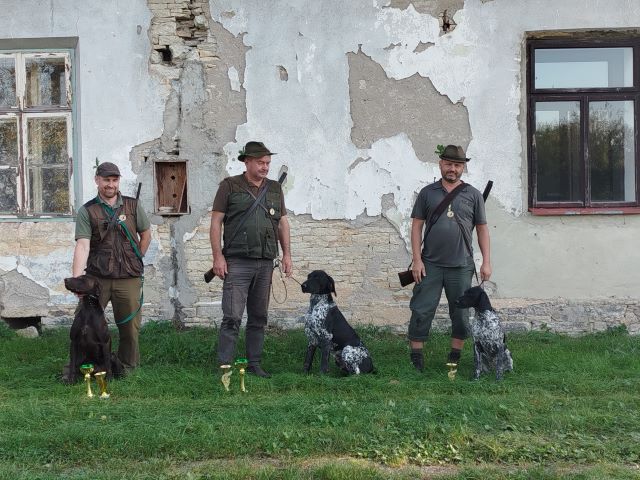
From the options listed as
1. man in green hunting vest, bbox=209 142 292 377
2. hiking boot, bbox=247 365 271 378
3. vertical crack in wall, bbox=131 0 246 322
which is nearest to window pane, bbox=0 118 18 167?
vertical crack in wall, bbox=131 0 246 322

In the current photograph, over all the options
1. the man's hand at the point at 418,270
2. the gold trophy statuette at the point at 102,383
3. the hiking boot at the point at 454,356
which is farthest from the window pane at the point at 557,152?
the gold trophy statuette at the point at 102,383

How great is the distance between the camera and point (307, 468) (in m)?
4.23

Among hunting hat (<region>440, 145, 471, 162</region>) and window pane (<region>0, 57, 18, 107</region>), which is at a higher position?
window pane (<region>0, 57, 18, 107</region>)

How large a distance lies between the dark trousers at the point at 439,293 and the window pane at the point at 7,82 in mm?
5258

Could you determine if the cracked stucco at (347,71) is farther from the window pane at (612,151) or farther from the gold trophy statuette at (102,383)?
the gold trophy statuette at (102,383)

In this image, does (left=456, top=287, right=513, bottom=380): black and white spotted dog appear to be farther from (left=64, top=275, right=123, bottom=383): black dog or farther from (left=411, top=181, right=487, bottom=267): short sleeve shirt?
(left=64, top=275, right=123, bottom=383): black dog

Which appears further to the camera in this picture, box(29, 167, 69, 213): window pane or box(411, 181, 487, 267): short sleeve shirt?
box(29, 167, 69, 213): window pane

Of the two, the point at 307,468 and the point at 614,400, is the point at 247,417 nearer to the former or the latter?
the point at 307,468

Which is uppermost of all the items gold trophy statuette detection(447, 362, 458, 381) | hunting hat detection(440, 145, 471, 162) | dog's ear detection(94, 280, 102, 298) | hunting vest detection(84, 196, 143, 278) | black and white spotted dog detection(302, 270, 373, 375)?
hunting hat detection(440, 145, 471, 162)

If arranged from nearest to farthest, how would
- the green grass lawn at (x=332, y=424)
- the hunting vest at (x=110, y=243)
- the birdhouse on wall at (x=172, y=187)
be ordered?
the green grass lawn at (x=332, y=424) < the hunting vest at (x=110, y=243) < the birdhouse on wall at (x=172, y=187)

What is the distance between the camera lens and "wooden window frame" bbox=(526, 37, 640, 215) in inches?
339

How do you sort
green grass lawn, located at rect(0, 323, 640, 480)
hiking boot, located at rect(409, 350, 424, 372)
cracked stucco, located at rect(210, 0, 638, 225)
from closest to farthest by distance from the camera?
green grass lawn, located at rect(0, 323, 640, 480), hiking boot, located at rect(409, 350, 424, 372), cracked stucco, located at rect(210, 0, 638, 225)

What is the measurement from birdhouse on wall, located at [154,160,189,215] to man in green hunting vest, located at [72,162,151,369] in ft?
6.80

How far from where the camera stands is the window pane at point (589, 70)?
8.66 meters
